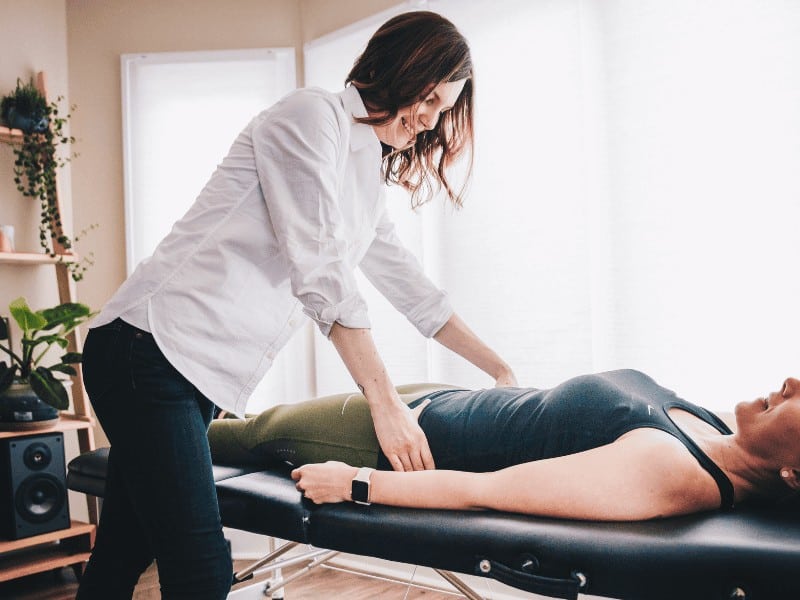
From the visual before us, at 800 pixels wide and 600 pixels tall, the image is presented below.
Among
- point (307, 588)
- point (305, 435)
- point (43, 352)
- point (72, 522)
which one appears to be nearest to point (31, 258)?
point (43, 352)

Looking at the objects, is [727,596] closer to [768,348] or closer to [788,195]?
→ [768,348]

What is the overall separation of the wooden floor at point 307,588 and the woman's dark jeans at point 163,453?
155 cm

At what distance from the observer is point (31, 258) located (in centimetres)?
269

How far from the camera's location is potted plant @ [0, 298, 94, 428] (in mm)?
2471

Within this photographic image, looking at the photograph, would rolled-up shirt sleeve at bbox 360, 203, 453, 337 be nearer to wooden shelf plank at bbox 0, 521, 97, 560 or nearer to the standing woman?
the standing woman

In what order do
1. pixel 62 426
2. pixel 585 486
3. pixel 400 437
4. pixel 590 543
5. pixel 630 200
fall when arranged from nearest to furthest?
pixel 590 543 → pixel 585 486 → pixel 400 437 → pixel 630 200 → pixel 62 426

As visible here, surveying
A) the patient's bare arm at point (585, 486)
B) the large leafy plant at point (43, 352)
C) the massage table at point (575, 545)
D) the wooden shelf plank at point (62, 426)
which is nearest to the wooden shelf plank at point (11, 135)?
the large leafy plant at point (43, 352)

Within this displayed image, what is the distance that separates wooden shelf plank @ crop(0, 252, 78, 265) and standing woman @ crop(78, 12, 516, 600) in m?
1.80

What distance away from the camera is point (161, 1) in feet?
10.5

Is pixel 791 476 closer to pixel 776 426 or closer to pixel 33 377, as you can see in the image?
pixel 776 426

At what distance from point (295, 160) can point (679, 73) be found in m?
1.47

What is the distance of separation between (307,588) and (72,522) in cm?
94

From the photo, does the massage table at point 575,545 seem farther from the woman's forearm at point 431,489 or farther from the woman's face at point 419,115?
the woman's face at point 419,115

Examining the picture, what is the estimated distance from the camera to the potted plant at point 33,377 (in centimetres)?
247
